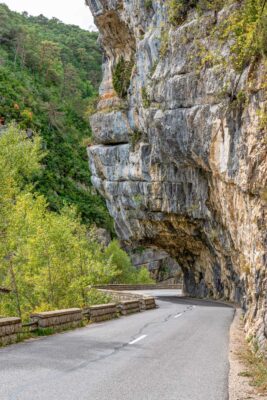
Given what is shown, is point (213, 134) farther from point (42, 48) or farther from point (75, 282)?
point (42, 48)

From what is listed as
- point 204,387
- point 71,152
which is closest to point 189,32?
point 204,387

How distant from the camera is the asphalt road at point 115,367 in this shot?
284 inches

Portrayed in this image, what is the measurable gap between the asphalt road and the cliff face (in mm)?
2235

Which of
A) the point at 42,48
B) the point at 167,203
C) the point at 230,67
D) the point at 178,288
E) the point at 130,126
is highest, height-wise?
the point at 42,48

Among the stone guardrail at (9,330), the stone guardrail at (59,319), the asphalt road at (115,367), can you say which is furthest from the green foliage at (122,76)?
the stone guardrail at (9,330)

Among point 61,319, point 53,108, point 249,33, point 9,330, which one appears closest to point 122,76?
point 249,33

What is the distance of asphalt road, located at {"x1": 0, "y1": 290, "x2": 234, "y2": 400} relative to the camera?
7.21 metres

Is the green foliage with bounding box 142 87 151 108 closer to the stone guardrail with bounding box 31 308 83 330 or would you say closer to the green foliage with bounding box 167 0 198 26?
the green foliage with bounding box 167 0 198 26

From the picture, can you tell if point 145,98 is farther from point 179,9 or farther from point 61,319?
point 61,319

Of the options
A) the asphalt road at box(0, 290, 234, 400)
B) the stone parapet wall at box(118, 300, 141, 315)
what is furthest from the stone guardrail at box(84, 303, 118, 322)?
the asphalt road at box(0, 290, 234, 400)

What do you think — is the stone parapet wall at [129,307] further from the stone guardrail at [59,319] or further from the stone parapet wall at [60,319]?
the stone guardrail at [59,319]

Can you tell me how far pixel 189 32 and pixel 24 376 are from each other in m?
19.7

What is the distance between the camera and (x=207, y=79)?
70.5ft

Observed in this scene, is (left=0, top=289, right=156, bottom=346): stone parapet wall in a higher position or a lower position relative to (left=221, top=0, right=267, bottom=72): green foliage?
lower
